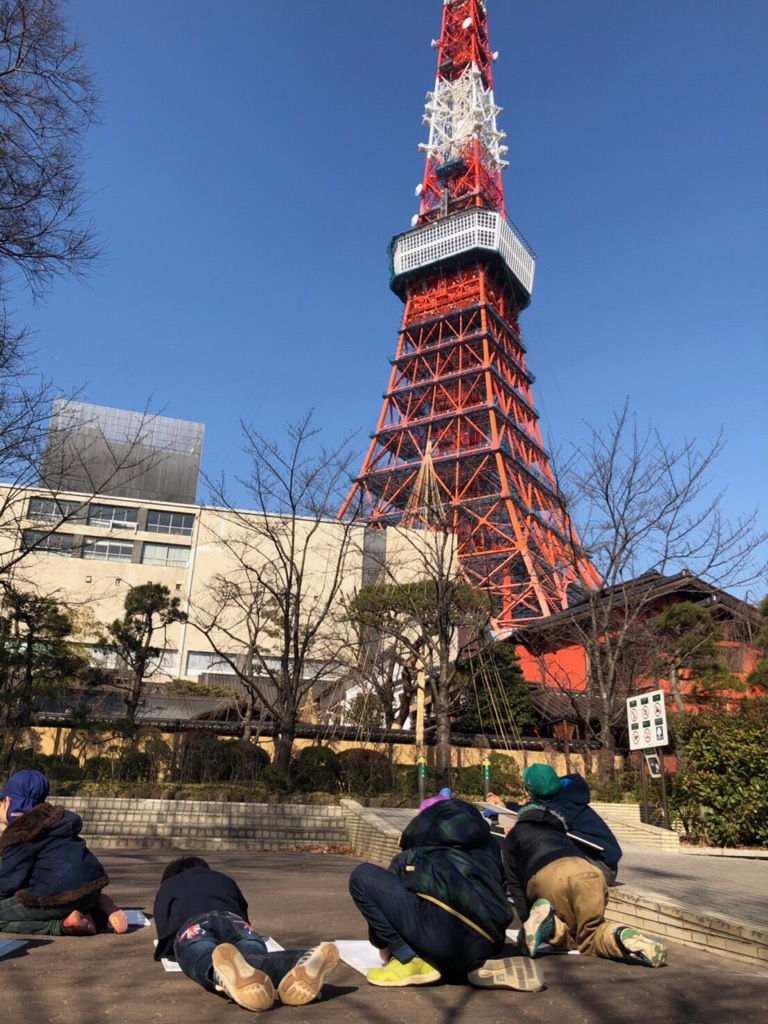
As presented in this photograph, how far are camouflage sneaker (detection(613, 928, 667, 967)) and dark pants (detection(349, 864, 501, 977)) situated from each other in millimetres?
766

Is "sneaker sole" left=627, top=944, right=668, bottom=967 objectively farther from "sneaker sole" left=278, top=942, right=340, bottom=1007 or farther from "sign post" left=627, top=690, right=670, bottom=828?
"sign post" left=627, top=690, right=670, bottom=828

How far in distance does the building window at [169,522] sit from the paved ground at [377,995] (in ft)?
117

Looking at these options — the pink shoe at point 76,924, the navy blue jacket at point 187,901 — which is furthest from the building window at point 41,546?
the navy blue jacket at point 187,901

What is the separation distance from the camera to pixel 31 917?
3.51 meters

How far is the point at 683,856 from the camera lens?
8656mm

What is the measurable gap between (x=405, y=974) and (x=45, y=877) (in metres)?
1.92

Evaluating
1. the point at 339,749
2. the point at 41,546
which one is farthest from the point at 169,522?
the point at 339,749

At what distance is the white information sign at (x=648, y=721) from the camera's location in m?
9.98

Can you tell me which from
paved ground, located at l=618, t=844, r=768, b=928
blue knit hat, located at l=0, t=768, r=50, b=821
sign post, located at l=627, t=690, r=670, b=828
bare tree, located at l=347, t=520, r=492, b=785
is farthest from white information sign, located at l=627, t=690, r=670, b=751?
blue knit hat, located at l=0, t=768, r=50, b=821

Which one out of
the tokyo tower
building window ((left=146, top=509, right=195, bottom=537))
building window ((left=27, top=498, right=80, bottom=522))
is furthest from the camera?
the tokyo tower

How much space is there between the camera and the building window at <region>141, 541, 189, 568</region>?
37.1 meters

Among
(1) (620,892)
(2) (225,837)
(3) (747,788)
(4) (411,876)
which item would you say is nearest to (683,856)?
(3) (747,788)

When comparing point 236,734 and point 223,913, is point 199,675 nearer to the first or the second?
point 236,734

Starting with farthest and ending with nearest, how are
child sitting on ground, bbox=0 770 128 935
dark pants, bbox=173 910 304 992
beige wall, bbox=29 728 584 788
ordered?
beige wall, bbox=29 728 584 788 → child sitting on ground, bbox=0 770 128 935 → dark pants, bbox=173 910 304 992
